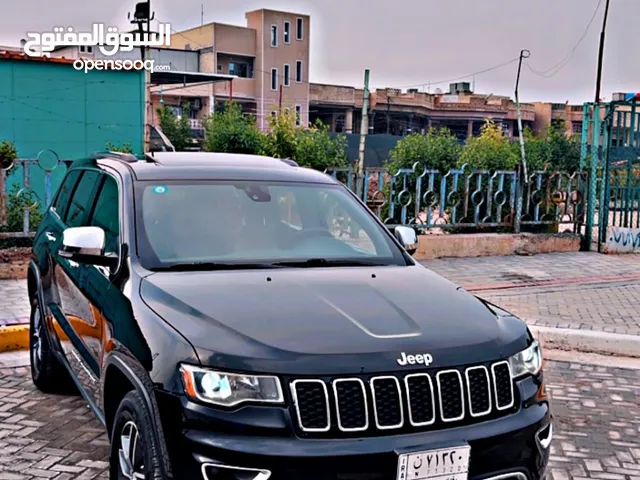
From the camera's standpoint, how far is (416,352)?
2.96 metres

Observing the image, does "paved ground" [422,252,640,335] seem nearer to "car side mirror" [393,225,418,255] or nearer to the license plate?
"car side mirror" [393,225,418,255]

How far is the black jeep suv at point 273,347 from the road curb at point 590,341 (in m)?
3.49

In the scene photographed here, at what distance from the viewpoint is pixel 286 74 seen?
202 ft

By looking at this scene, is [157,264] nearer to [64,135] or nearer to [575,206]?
[575,206]

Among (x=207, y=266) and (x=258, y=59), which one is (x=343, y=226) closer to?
(x=207, y=266)

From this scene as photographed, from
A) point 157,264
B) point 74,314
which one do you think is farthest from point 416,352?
point 74,314

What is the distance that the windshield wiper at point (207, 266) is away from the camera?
3.67 meters

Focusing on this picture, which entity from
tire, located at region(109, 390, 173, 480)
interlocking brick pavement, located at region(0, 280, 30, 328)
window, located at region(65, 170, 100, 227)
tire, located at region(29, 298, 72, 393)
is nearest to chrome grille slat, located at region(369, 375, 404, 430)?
tire, located at region(109, 390, 173, 480)

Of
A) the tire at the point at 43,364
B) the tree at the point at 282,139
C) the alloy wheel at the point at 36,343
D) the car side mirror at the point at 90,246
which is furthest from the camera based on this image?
the tree at the point at 282,139

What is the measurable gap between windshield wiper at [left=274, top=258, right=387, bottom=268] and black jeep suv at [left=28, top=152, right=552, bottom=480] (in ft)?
0.05

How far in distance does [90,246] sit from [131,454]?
112 cm

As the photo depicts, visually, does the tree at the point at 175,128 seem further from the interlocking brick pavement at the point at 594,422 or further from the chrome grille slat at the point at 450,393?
the chrome grille slat at the point at 450,393

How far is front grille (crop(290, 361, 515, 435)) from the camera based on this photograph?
9.09 feet

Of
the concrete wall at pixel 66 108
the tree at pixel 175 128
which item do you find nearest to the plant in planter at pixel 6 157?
the concrete wall at pixel 66 108
